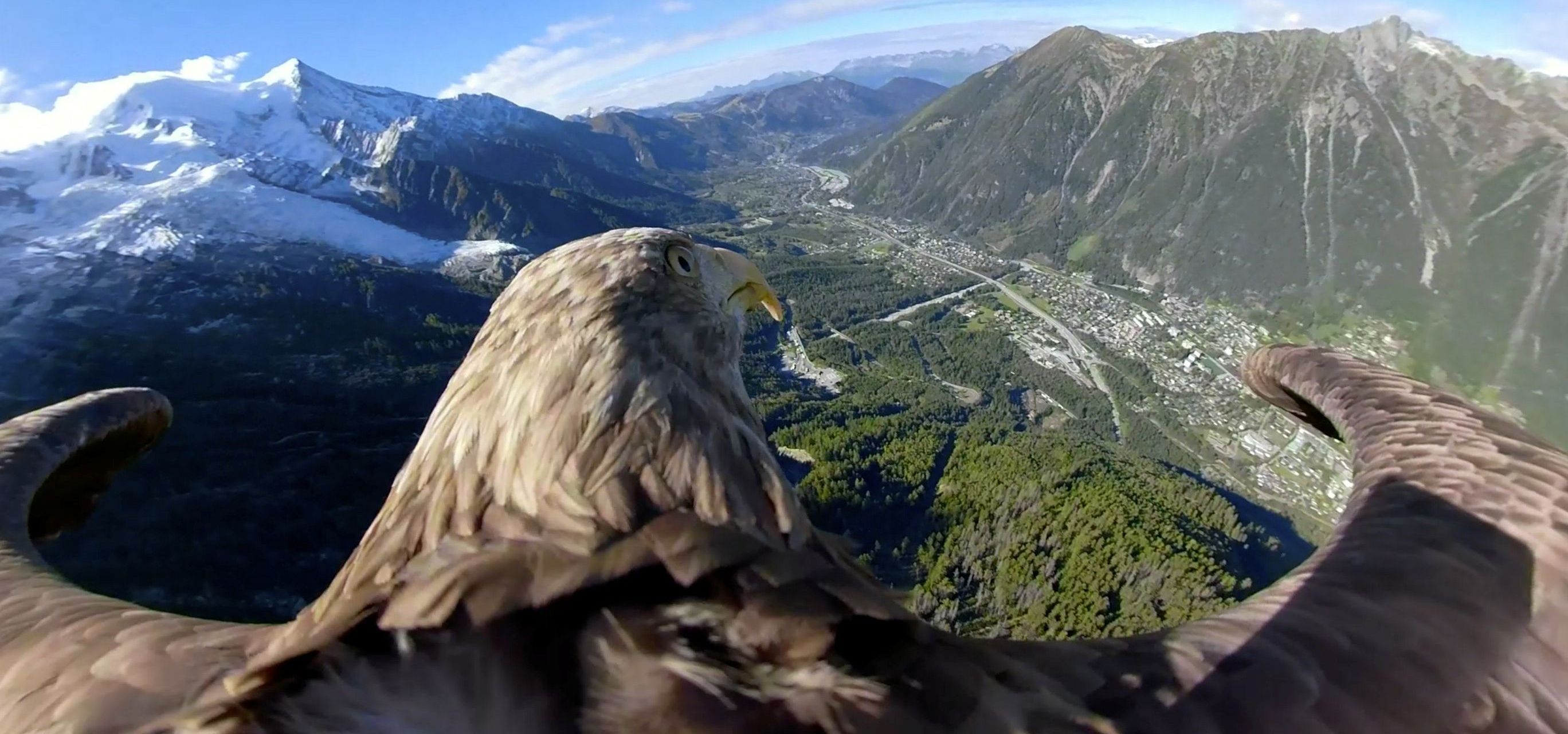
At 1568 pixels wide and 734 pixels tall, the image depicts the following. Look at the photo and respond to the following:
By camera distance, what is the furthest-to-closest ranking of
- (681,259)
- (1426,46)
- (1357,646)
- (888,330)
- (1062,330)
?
(1426,46) < (1062,330) < (888,330) < (681,259) < (1357,646)

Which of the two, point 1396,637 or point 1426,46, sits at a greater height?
point 1426,46

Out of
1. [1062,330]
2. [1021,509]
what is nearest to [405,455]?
[1021,509]

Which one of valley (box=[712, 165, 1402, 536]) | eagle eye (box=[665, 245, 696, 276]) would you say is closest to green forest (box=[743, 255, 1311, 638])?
valley (box=[712, 165, 1402, 536])

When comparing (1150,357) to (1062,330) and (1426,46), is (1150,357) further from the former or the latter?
(1426,46)

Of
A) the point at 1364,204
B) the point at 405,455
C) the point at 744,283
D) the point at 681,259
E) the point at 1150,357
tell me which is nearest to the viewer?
the point at 681,259

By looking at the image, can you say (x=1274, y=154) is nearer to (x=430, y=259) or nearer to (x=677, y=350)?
(x=430, y=259)

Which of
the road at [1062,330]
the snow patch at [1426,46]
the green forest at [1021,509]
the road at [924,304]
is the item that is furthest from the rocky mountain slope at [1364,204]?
the green forest at [1021,509]

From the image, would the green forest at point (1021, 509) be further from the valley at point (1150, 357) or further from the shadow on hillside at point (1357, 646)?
the shadow on hillside at point (1357, 646)
